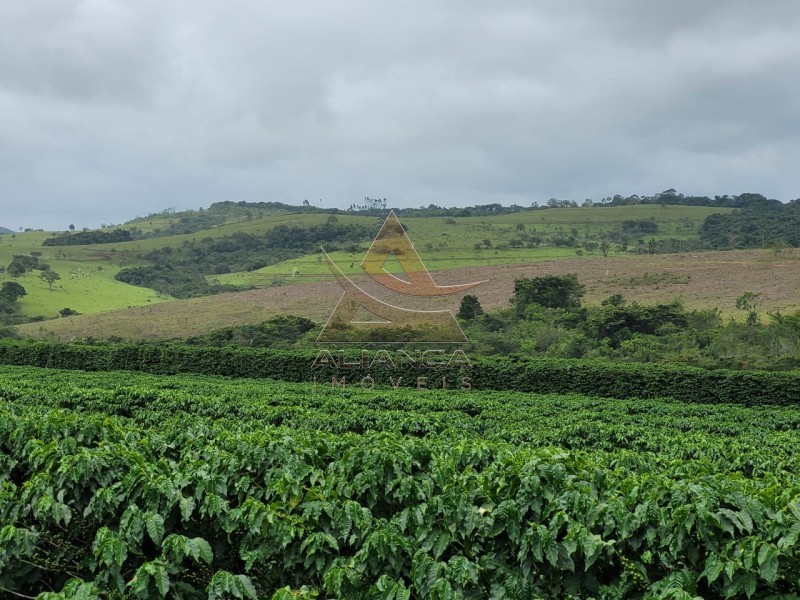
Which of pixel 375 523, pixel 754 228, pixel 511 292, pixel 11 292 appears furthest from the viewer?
pixel 754 228

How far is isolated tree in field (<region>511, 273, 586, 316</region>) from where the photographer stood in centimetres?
5441

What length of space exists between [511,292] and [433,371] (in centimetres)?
2763

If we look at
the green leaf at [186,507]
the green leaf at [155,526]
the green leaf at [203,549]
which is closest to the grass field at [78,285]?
the green leaf at [186,507]

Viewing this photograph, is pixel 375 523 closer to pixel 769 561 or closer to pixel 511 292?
pixel 769 561

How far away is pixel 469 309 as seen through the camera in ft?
181

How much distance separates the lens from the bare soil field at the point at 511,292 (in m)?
56.3

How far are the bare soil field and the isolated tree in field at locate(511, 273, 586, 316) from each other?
303cm

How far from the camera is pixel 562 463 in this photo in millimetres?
5449

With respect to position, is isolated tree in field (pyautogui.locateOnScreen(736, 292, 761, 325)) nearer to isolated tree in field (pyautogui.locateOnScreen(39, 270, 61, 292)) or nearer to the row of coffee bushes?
the row of coffee bushes

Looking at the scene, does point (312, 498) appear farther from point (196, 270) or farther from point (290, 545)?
point (196, 270)

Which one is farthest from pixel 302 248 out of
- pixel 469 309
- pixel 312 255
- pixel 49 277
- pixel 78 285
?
pixel 469 309

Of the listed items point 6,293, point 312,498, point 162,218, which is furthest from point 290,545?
point 162,218

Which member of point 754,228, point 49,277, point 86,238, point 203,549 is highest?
point 754,228

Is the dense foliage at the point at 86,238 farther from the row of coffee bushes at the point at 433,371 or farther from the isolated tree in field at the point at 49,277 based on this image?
the row of coffee bushes at the point at 433,371
